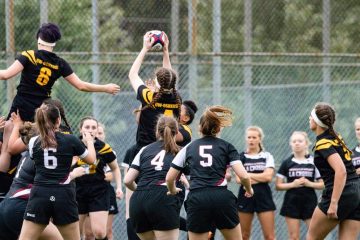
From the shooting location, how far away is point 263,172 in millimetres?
12938

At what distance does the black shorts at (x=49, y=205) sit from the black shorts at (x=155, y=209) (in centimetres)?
70

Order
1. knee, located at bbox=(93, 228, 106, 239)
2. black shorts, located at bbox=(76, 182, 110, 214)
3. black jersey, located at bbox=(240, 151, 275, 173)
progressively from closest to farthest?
knee, located at bbox=(93, 228, 106, 239), black shorts, located at bbox=(76, 182, 110, 214), black jersey, located at bbox=(240, 151, 275, 173)

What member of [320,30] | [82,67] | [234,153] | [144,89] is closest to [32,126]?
[144,89]

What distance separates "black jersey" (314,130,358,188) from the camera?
9367 mm

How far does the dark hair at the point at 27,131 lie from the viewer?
31.1ft

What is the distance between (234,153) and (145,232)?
49.7 inches

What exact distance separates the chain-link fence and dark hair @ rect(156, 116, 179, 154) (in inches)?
144

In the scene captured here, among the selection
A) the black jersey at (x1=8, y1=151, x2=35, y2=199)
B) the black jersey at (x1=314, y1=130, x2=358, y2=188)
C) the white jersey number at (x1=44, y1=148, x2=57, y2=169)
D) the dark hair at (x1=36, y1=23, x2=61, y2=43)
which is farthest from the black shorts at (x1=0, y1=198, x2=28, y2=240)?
the black jersey at (x1=314, y1=130, x2=358, y2=188)

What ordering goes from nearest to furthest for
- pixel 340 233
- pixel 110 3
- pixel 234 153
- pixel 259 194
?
pixel 234 153, pixel 340 233, pixel 259 194, pixel 110 3

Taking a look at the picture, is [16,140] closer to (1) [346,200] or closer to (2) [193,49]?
(1) [346,200]

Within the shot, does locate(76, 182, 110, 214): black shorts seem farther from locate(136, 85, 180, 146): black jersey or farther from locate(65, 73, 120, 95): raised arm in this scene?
locate(65, 73, 120, 95): raised arm

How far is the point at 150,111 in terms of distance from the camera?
1012 centimetres

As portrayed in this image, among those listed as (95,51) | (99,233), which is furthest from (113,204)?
(95,51)

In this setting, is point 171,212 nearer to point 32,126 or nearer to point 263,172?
point 32,126
